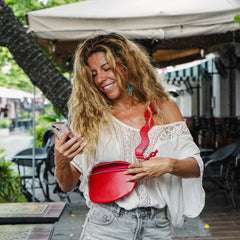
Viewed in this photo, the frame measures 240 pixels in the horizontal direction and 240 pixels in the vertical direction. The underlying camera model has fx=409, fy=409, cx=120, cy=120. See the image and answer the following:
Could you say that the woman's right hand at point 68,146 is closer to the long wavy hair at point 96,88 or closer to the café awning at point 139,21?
the long wavy hair at point 96,88

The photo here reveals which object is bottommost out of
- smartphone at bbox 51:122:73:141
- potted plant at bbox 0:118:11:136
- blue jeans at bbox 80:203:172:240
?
potted plant at bbox 0:118:11:136

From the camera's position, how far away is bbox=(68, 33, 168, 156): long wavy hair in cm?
205

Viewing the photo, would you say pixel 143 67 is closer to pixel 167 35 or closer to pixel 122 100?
pixel 122 100

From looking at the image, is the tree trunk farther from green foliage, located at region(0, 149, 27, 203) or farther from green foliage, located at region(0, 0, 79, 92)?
green foliage, located at region(0, 0, 79, 92)

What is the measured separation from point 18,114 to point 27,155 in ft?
60.5

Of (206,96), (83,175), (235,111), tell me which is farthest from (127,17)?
(206,96)

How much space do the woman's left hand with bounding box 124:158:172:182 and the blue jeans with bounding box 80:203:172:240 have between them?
0.61 feet

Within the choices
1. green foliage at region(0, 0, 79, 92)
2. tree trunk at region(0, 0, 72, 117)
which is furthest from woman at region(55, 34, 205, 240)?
green foliage at region(0, 0, 79, 92)

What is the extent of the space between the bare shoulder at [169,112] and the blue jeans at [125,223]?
44 centimetres

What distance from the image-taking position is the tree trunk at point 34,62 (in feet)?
15.0

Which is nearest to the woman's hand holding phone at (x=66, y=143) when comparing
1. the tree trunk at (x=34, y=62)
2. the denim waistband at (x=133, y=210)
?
the denim waistband at (x=133, y=210)

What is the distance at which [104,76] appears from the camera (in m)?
2.05

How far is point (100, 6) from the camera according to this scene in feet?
16.0

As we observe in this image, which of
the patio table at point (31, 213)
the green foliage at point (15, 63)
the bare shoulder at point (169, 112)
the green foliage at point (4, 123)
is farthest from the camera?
the green foliage at point (4, 123)
